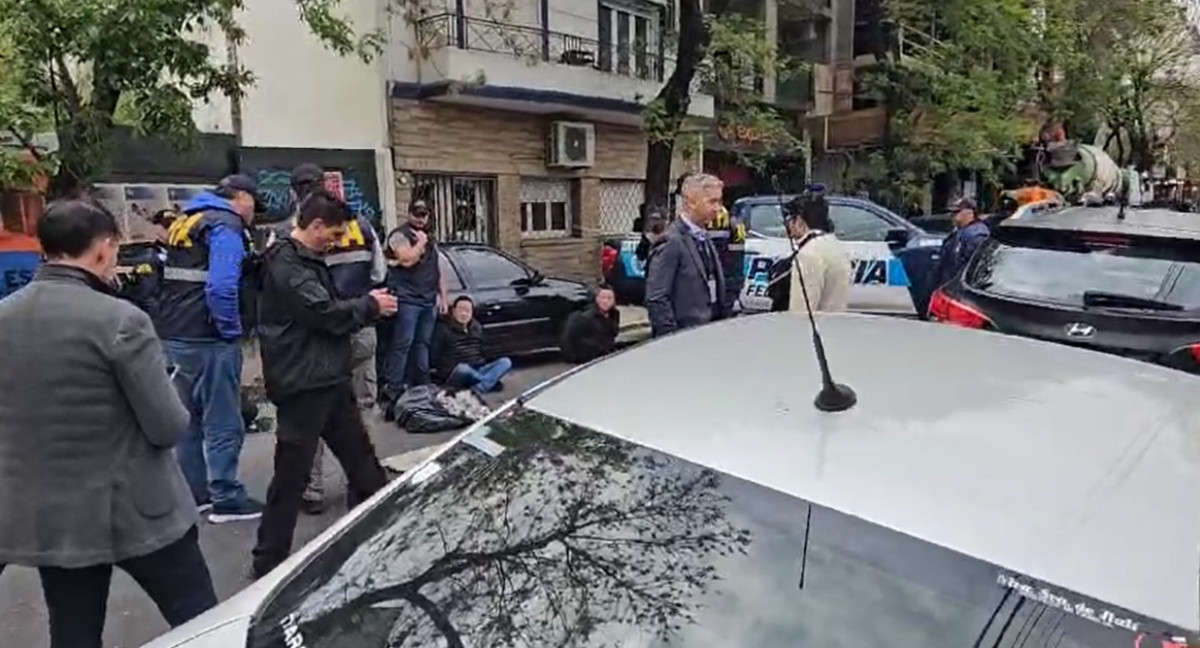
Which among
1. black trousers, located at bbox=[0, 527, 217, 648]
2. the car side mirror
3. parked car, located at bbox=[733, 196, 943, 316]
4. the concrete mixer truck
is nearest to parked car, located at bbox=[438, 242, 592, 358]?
parked car, located at bbox=[733, 196, 943, 316]

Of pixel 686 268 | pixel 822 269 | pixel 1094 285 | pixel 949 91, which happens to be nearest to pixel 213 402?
pixel 686 268

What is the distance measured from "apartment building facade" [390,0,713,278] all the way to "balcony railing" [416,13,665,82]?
2 cm

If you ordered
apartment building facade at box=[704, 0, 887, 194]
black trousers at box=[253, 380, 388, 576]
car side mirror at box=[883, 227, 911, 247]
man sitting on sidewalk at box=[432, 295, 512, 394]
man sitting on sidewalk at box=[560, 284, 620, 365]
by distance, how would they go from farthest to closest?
apartment building facade at box=[704, 0, 887, 194]
car side mirror at box=[883, 227, 911, 247]
man sitting on sidewalk at box=[560, 284, 620, 365]
man sitting on sidewalk at box=[432, 295, 512, 394]
black trousers at box=[253, 380, 388, 576]

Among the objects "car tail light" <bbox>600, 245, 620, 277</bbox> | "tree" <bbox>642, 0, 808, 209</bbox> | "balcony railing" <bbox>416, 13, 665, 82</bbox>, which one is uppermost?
"balcony railing" <bbox>416, 13, 665, 82</bbox>

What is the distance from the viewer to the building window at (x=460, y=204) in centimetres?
1476

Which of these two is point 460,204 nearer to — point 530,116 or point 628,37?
point 530,116

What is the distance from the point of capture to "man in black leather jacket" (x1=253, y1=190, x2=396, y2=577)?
12.9 ft

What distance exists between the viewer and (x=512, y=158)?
51.8 ft

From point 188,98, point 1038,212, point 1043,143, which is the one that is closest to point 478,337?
point 188,98

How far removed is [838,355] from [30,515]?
2.20 m

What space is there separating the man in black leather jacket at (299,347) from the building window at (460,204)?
10488mm

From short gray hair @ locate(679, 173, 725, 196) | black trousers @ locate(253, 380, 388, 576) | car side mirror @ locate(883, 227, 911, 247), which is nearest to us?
black trousers @ locate(253, 380, 388, 576)

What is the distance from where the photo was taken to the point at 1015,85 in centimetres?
1716

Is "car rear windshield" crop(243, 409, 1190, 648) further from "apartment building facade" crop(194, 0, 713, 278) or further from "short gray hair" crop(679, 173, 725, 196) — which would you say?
"apartment building facade" crop(194, 0, 713, 278)
